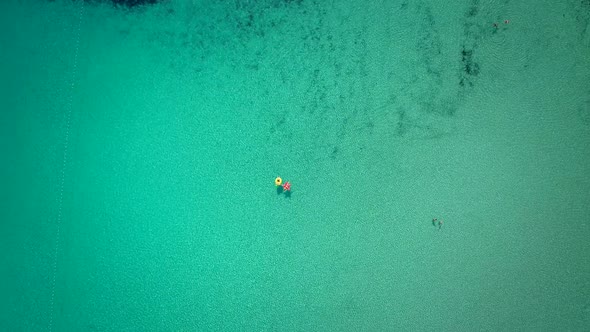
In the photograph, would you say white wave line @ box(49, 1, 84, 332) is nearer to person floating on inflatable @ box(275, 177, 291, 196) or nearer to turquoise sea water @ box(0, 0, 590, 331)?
turquoise sea water @ box(0, 0, 590, 331)

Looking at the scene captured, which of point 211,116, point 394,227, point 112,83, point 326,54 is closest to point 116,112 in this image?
point 112,83

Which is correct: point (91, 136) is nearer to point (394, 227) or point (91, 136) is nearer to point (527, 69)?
point (394, 227)

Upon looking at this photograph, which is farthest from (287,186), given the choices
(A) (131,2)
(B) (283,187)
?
(A) (131,2)

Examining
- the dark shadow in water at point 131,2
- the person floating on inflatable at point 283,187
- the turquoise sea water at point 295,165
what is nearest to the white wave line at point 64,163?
the turquoise sea water at point 295,165

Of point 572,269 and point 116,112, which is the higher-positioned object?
point 116,112

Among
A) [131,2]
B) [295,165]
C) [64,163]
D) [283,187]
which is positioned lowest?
[283,187]

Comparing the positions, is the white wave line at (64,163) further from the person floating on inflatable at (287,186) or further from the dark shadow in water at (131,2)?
the person floating on inflatable at (287,186)

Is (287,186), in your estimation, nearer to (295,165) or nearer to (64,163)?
(295,165)

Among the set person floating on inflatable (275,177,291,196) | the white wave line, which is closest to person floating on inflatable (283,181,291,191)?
person floating on inflatable (275,177,291,196)
